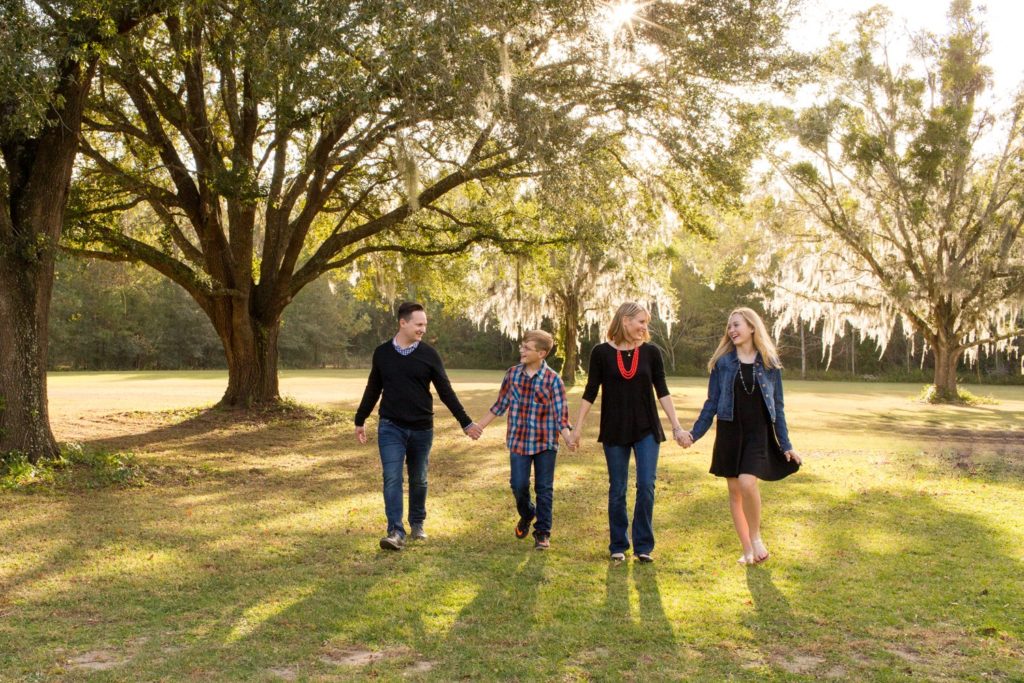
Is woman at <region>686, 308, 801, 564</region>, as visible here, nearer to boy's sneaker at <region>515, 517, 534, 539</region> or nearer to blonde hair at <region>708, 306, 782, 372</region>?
blonde hair at <region>708, 306, 782, 372</region>

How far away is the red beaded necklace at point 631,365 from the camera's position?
239 inches

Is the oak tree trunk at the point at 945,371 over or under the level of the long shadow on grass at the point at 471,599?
over

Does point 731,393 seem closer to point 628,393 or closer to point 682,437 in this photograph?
point 682,437

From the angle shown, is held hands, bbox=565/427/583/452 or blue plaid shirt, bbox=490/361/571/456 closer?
held hands, bbox=565/427/583/452

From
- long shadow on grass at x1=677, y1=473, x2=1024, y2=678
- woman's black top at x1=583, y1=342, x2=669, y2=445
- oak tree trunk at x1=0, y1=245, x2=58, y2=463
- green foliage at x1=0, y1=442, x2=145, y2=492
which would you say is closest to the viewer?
long shadow on grass at x1=677, y1=473, x2=1024, y2=678

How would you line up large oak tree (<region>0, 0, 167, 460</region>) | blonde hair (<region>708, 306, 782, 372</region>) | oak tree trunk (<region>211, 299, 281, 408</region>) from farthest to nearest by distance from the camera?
oak tree trunk (<region>211, 299, 281, 408</region>) → large oak tree (<region>0, 0, 167, 460</region>) → blonde hair (<region>708, 306, 782, 372</region>)

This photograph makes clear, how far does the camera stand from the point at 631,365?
19.9 feet

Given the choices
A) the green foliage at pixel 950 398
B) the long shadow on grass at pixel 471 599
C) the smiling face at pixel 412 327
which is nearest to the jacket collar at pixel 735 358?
the long shadow on grass at pixel 471 599

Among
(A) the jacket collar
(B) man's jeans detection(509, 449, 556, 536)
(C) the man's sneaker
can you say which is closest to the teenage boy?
(B) man's jeans detection(509, 449, 556, 536)

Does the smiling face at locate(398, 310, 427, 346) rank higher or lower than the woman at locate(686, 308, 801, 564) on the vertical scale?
higher

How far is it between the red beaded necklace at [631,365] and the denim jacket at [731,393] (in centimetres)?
52

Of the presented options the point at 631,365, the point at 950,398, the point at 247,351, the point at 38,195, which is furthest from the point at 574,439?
the point at 950,398

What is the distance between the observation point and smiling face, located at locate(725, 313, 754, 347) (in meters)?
5.99

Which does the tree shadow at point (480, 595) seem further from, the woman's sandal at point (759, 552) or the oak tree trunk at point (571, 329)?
the oak tree trunk at point (571, 329)
